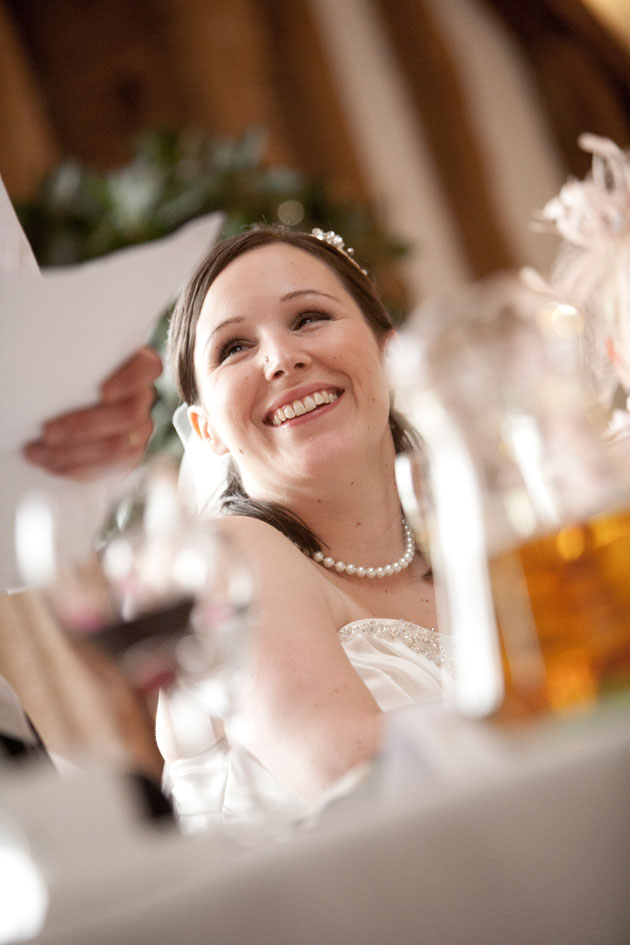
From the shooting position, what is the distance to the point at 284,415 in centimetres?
120

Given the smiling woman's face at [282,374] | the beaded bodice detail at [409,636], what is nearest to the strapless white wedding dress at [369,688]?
the beaded bodice detail at [409,636]

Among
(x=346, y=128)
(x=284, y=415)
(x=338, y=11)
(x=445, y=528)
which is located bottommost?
(x=346, y=128)

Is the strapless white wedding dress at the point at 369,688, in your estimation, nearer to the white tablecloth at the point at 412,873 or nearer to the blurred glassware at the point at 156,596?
the blurred glassware at the point at 156,596

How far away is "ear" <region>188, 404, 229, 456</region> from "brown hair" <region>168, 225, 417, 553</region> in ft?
0.06

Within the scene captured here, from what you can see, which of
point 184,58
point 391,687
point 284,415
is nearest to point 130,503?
point 391,687

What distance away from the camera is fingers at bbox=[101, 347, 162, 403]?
0.81 metres

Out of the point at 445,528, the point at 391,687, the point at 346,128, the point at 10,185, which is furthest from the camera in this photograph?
the point at 346,128

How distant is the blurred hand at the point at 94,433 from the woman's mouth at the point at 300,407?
13.9 inches

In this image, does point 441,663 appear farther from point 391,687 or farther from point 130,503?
point 130,503

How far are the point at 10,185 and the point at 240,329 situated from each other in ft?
9.14

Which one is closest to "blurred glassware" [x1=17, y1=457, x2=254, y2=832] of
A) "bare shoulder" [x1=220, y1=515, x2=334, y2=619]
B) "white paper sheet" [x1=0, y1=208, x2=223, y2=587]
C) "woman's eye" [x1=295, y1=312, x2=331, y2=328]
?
"white paper sheet" [x1=0, y1=208, x2=223, y2=587]

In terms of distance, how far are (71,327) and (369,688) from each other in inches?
18.7

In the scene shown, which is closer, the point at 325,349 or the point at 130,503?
the point at 130,503

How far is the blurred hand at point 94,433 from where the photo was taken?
81 centimetres
